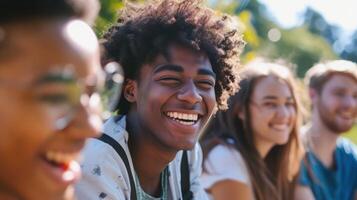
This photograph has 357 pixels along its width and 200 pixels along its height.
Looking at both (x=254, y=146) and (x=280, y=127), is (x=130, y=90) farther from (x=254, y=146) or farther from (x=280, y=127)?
(x=280, y=127)

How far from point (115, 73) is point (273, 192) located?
7.86 ft

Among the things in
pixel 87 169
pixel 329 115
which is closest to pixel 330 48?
pixel 329 115

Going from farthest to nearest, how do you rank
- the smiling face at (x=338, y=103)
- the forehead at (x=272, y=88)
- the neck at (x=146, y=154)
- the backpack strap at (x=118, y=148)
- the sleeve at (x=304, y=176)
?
1. the smiling face at (x=338, y=103)
2. the sleeve at (x=304, y=176)
3. the forehead at (x=272, y=88)
4. the neck at (x=146, y=154)
5. the backpack strap at (x=118, y=148)

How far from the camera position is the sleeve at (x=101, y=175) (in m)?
2.03

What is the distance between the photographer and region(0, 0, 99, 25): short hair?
43.0 inches

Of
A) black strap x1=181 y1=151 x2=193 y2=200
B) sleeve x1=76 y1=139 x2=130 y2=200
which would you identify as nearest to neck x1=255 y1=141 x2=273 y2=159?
black strap x1=181 y1=151 x2=193 y2=200

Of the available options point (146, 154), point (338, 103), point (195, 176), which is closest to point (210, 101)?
point (146, 154)

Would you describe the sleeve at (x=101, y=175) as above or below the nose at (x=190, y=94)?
below

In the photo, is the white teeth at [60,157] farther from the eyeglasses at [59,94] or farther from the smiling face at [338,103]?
the smiling face at [338,103]

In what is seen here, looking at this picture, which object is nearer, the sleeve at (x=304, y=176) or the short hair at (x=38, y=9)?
the short hair at (x=38, y=9)

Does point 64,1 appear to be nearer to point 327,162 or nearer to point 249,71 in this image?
point 249,71

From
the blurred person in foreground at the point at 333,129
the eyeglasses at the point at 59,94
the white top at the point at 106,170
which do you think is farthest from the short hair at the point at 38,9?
the blurred person in foreground at the point at 333,129

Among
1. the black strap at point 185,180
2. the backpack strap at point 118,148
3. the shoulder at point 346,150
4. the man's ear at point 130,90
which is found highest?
the man's ear at point 130,90

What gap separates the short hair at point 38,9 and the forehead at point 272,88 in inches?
103
